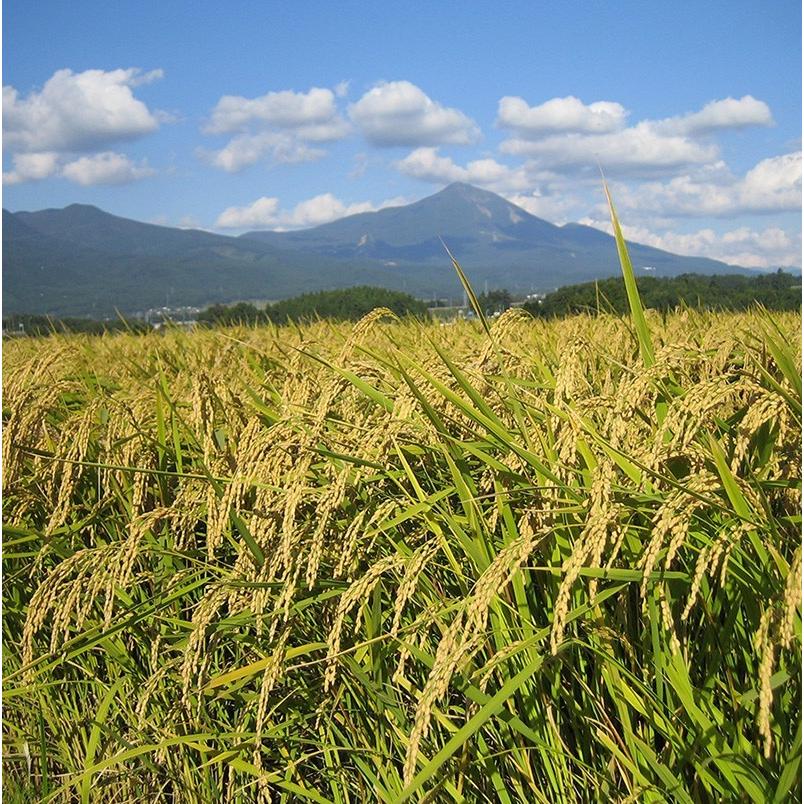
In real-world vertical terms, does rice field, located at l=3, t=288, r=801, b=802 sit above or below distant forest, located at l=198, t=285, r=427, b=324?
below

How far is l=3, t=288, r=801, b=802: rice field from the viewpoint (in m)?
1.29

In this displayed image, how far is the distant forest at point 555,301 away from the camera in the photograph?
737cm

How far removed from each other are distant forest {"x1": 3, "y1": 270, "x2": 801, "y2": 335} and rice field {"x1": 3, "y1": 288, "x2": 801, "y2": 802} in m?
4.58

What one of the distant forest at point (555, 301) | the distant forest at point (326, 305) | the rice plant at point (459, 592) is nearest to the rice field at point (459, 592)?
the rice plant at point (459, 592)

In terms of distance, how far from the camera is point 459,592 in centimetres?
182

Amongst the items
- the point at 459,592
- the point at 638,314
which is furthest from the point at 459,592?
the point at 638,314

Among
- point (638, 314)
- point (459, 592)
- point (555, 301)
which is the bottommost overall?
point (459, 592)

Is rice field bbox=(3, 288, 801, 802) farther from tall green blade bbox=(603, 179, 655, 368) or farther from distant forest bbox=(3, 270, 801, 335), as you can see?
distant forest bbox=(3, 270, 801, 335)

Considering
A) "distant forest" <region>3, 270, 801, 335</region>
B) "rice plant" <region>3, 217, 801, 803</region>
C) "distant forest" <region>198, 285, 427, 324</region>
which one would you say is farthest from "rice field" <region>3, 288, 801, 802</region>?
"distant forest" <region>198, 285, 427, 324</region>

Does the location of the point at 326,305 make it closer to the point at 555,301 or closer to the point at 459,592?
the point at 555,301

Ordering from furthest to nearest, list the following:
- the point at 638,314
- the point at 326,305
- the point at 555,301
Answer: the point at 326,305 → the point at 555,301 → the point at 638,314

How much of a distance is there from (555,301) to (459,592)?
22.5 ft

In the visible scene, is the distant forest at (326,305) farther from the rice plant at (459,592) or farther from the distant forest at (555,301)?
the rice plant at (459,592)

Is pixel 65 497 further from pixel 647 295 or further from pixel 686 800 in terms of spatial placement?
pixel 647 295
